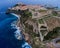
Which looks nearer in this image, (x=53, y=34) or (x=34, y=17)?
(x=53, y=34)

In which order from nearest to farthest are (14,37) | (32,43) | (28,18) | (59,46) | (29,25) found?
(59,46), (32,43), (14,37), (29,25), (28,18)

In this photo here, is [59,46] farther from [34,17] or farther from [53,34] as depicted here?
[34,17]

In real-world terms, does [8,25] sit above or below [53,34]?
below

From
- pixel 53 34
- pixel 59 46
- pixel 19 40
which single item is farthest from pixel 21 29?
pixel 59 46

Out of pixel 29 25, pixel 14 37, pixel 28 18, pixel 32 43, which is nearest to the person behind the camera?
pixel 32 43

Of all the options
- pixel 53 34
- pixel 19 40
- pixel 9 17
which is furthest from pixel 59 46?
pixel 9 17

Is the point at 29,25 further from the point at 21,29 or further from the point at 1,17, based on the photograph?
the point at 1,17

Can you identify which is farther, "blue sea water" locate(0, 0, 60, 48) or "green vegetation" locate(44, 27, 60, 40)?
"blue sea water" locate(0, 0, 60, 48)

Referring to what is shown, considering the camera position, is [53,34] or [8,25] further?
[8,25]
